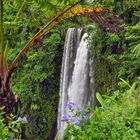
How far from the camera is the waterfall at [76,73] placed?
28.6 ft

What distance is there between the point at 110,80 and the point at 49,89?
272 centimetres

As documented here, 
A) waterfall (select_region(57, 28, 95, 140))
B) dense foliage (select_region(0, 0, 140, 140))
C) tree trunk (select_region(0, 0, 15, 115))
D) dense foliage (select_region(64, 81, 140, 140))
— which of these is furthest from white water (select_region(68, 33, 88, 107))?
dense foliage (select_region(64, 81, 140, 140))

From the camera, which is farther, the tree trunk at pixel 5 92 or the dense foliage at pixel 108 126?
the tree trunk at pixel 5 92

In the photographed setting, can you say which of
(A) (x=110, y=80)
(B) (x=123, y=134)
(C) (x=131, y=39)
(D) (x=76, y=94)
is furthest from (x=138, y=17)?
(B) (x=123, y=134)

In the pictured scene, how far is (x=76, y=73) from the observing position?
29.9 ft

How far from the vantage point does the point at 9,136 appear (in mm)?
2842

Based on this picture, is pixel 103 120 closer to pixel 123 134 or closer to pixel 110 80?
pixel 123 134

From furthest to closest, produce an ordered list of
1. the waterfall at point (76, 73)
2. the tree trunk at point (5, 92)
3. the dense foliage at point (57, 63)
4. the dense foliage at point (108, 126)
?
1. the waterfall at point (76, 73)
2. the tree trunk at point (5, 92)
3. the dense foliage at point (57, 63)
4. the dense foliage at point (108, 126)

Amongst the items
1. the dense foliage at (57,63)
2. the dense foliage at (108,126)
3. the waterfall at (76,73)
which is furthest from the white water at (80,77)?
the dense foliage at (108,126)

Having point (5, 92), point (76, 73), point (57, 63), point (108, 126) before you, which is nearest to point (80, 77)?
point (76, 73)

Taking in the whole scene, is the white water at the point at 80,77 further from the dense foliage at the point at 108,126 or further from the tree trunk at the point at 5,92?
the dense foliage at the point at 108,126

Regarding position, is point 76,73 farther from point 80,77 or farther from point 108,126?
point 108,126

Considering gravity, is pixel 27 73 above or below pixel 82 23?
below

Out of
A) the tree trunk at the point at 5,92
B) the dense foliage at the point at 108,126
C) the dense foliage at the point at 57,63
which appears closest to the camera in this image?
the dense foliage at the point at 108,126
